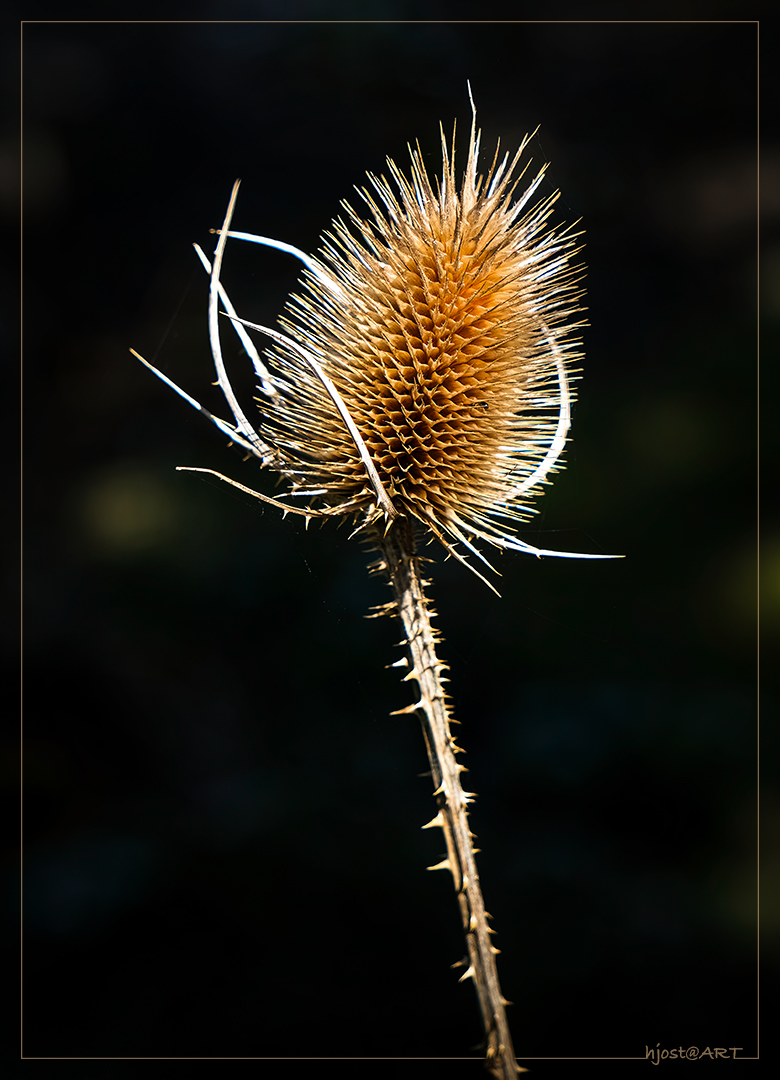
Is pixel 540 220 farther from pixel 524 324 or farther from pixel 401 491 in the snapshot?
pixel 401 491

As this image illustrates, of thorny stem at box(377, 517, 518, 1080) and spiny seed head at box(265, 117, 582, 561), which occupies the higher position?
spiny seed head at box(265, 117, 582, 561)

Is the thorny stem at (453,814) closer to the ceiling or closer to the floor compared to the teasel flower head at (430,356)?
closer to the floor

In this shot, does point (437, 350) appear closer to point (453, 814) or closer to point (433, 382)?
point (433, 382)

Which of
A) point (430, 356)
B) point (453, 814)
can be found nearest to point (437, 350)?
point (430, 356)

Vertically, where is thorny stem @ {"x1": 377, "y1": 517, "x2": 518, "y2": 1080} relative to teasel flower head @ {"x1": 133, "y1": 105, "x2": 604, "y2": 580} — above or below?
below
